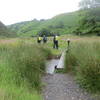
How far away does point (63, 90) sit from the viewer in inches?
210

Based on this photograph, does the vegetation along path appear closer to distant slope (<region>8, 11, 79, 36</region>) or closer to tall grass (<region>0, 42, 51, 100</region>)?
tall grass (<region>0, 42, 51, 100</region>)

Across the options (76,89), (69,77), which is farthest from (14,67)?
(69,77)

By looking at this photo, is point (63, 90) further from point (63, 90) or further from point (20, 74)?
point (20, 74)

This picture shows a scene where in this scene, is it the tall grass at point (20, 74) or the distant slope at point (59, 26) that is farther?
the distant slope at point (59, 26)

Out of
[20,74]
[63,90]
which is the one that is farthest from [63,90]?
[20,74]

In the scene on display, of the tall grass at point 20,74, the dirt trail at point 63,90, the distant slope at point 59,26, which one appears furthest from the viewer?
the distant slope at point 59,26

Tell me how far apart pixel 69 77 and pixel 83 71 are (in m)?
1.49

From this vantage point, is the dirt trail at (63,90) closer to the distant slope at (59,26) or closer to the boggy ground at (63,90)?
the boggy ground at (63,90)

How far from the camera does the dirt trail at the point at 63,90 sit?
189 inches

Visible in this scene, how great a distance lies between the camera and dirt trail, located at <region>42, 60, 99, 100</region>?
4.80 m

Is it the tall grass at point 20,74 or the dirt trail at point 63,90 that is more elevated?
the tall grass at point 20,74

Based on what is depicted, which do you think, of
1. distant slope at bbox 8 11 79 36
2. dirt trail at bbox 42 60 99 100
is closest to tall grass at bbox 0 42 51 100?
dirt trail at bbox 42 60 99 100

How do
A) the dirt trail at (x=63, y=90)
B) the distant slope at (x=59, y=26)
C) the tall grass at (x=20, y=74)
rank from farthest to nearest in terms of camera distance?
the distant slope at (x=59, y=26) < the dirt trail at (x=63, y=90) < the tall grass at (x=20, y=74)

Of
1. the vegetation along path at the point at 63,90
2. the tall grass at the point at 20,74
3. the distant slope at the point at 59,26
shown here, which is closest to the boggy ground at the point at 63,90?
the vegetation along path at the point at 63,90
